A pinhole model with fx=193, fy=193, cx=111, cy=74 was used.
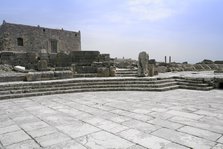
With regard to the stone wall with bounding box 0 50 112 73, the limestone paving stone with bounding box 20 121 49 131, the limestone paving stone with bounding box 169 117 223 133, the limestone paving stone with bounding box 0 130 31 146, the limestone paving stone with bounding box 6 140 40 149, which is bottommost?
the limestone paving stone with bounding box 6 140 40 149

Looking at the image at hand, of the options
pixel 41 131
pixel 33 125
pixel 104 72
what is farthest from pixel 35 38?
pixel 41 131

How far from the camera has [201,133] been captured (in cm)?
314

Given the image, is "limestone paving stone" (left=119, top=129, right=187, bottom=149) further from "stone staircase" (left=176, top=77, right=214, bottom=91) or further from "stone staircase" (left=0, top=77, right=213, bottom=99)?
"stone staircase" (left=176, top=77, right=214, bottom=91)

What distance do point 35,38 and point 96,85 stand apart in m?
18.9

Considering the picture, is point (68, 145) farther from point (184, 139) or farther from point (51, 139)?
point (184, 139)

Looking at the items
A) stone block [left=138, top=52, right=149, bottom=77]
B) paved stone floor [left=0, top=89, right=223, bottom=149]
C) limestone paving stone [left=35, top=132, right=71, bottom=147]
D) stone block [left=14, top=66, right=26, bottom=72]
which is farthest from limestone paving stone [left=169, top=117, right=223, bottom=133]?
stone block [left=14, top=66, right=26, bottom=72]

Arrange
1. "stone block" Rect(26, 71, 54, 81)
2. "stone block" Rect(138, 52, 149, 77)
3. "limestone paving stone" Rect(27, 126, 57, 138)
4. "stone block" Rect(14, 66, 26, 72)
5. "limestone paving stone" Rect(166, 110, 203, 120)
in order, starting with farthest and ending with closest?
"stone block" Rect(14, 66, 26, 72)
"stone block" Rect(138, 52, 149, 77)
"stone block" Rect(26, 71, 54, 81)
"limestone paving stone" Rect(166, 110, 203, 120)
"limestone paving stone" Rect(27, 126, 57, 138)

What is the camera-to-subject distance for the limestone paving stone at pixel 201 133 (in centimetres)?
298

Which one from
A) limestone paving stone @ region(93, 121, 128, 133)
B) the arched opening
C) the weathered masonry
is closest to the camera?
limestone paving stone @ region(93, 121, 128, 133)

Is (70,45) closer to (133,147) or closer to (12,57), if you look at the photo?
(12,57)

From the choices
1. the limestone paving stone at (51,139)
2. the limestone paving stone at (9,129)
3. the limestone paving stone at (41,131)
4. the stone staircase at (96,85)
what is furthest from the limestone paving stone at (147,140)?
the stone staircase at (96,85)

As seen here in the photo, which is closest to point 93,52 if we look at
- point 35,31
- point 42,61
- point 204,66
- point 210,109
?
point 42,61

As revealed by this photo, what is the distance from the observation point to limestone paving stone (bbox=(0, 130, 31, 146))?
297 cm

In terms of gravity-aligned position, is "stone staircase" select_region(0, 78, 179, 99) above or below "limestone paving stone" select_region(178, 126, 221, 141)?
above
